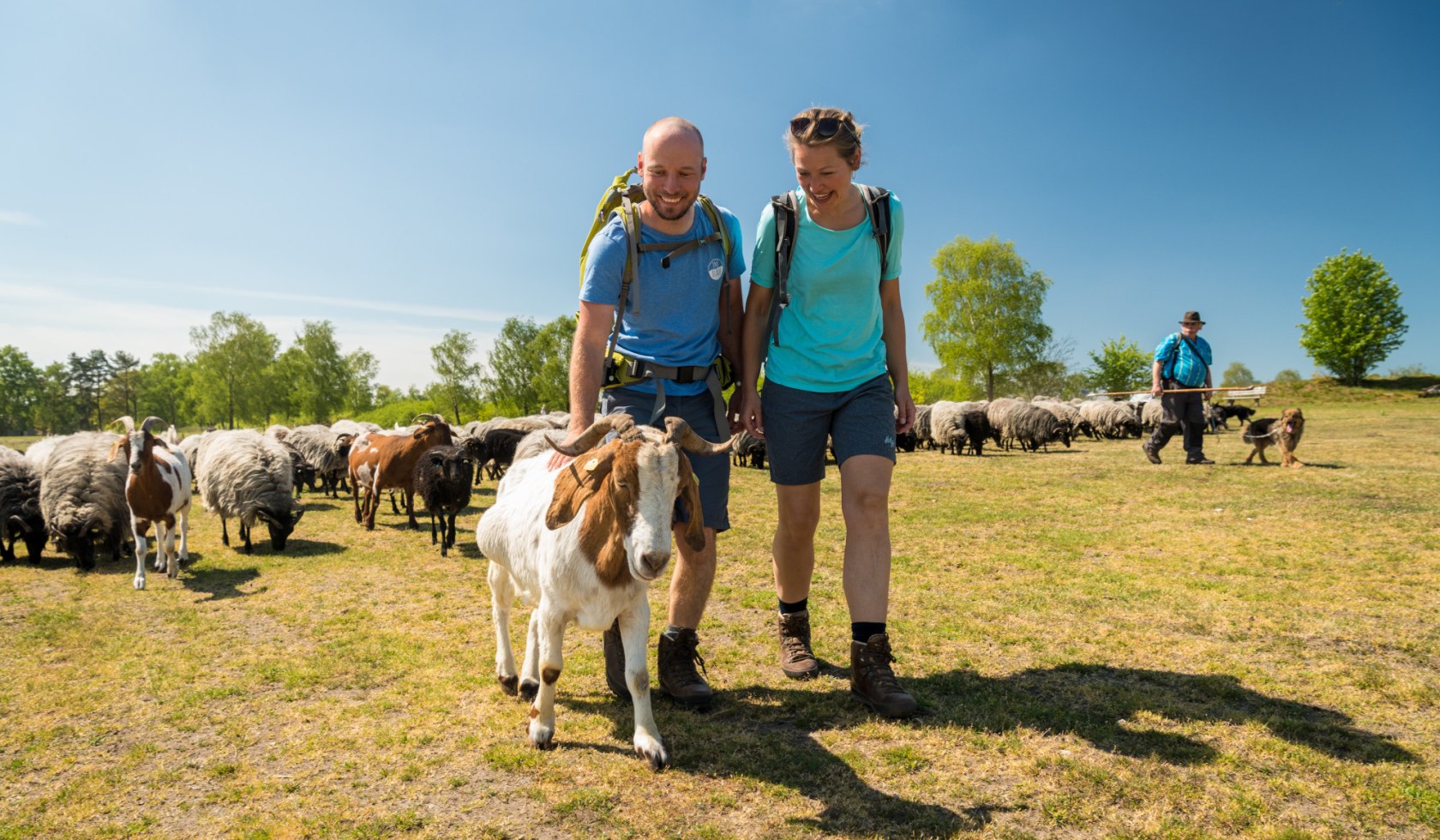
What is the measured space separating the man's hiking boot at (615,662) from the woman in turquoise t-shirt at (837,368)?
3.52 ft

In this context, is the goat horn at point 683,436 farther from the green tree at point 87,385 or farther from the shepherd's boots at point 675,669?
the green tree at point 87,385

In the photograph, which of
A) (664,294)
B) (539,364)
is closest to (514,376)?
(539,364)

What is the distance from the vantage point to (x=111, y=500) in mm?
10086

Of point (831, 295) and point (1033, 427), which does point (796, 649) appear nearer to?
point (831, 295)

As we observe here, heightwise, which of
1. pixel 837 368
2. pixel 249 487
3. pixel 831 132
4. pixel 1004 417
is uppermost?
pixel 831 132

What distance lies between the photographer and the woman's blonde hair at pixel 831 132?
3.86m

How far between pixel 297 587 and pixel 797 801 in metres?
7.22

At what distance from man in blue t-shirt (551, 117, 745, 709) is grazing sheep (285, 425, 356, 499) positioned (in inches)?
631

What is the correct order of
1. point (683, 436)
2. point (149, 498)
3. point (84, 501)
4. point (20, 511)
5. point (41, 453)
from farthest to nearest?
point (41, 453) < point (20, 511) < point (84, 501) < point (149, 498) < point (683, 436)

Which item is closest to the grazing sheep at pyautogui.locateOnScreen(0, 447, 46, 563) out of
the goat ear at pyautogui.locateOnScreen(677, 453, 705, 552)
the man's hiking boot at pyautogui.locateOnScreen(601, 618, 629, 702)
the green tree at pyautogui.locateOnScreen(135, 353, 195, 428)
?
the man's hiking boot at pyautogui.locateOnScreen(601, 618, 629, 702)

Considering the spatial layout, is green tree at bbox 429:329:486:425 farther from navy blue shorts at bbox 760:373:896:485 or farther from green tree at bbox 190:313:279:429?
navy blue shorts at bbox 760:373:896:485

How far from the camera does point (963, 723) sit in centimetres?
375

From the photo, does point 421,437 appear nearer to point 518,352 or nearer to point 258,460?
point 258,460

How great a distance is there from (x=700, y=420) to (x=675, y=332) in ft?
1.81
